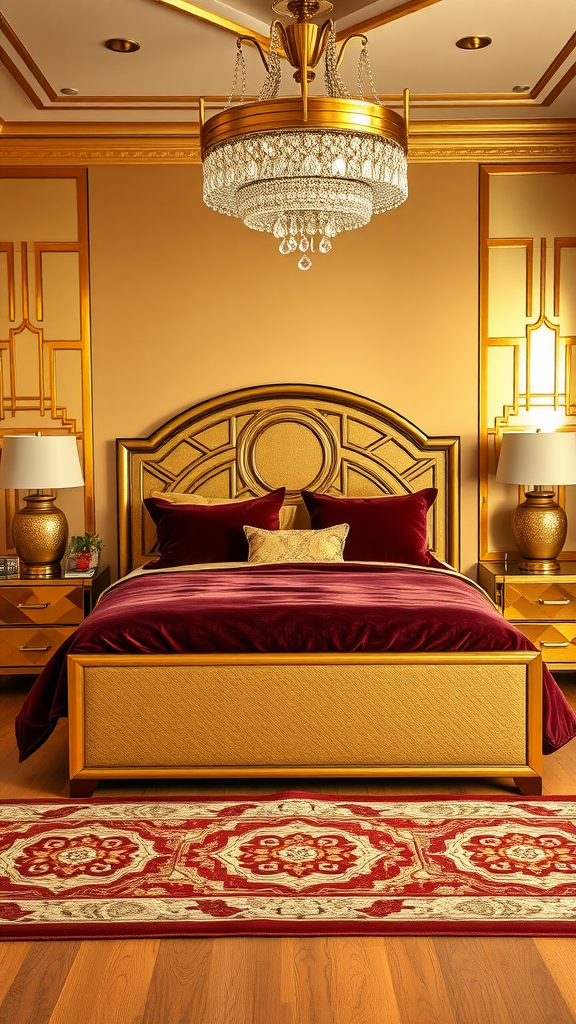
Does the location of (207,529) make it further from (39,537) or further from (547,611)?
(547,611)

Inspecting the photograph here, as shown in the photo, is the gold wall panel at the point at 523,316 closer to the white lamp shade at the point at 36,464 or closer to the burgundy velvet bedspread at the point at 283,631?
the burgundy velvet bedspread at the point at 283,631

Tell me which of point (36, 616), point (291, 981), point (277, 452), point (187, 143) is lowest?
point (291, 981)

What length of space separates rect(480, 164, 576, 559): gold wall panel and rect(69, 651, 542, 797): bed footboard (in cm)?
184

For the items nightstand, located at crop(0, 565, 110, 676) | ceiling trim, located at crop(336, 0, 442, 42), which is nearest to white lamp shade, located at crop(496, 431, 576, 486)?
ceiling trim, located at crop(336, 0, 442, 42)

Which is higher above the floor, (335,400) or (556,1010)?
(335,400)

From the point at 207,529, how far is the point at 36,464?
838 mm

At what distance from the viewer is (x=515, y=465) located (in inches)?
178

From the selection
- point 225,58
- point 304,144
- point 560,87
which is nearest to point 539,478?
point 560,87

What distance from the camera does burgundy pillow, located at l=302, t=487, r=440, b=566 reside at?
172 inches

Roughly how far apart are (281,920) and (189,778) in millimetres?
1007

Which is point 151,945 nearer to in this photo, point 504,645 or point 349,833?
point 349,833

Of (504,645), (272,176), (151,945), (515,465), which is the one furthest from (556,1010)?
(515,465)

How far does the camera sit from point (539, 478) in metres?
4.45

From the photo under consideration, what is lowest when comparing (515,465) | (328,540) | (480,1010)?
(480,1010)
